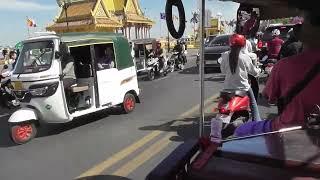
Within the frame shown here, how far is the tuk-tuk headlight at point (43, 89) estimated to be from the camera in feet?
29.4

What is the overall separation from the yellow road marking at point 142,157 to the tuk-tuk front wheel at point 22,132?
2.48 metres

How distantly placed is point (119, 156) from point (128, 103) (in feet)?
13.2

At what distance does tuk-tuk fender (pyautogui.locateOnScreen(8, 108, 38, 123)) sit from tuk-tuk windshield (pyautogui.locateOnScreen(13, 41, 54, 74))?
2.48 feet

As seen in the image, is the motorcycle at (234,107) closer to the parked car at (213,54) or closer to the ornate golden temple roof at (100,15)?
the parked car at (213,54)

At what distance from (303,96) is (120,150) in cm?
479

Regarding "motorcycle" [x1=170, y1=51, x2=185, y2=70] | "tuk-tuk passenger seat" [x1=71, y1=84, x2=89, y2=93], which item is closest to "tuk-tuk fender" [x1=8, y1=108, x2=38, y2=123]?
"tuk-tuk passenger seat" [x1=71, y1=84, x2=89, y2=93]

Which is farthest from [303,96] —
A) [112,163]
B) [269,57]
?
[269,57]

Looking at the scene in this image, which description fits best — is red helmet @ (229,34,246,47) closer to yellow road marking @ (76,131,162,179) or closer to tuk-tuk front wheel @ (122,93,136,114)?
yellow road marking @ (76,131,162,179)

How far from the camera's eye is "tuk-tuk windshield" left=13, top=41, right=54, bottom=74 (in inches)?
363

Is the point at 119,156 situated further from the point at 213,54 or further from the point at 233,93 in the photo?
the point at 213,54

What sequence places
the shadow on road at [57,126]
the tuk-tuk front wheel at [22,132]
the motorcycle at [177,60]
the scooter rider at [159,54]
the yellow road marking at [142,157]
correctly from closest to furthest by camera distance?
the yellow road marking at [142,157] → the tuk-tuk front wheel at [22,132] → the shadow on road at [57,126] → the scooter rider at [159,54] → the motorcycle at [177,60]

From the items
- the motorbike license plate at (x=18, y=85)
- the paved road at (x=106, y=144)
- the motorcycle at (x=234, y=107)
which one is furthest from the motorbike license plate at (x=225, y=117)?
the motorbike license plate at (x=18, y=85)

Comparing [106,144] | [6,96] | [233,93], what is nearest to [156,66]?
[6,96]

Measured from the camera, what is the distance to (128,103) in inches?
437
